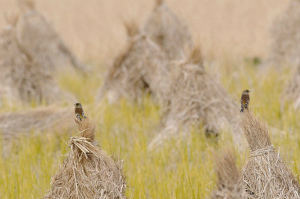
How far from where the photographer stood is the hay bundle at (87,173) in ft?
11.3

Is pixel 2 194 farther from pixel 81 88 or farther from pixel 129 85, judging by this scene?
pixel 81 88

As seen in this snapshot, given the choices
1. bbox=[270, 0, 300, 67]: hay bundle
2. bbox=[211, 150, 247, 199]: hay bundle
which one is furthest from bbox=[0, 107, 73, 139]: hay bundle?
bbox=[270, 0, 300, 67]: hay bundle

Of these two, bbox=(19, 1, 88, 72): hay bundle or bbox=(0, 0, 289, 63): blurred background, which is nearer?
bbox=(19, 1, 88, 72): hay bundle

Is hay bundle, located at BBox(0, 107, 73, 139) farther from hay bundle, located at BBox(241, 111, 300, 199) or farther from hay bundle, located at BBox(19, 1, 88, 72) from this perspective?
hay bundle, located at BBox(19, 1, 88, 72)

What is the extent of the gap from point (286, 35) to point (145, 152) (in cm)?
640

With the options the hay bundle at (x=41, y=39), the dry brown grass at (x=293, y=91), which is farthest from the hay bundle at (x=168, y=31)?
the dry brown grass at (x=293, y=91)

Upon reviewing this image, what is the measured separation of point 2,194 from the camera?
15.2 feet

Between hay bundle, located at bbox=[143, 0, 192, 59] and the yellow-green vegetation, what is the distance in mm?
1776

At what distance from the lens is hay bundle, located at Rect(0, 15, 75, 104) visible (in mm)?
8656

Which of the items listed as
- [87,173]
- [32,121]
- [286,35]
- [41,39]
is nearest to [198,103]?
[32,121]


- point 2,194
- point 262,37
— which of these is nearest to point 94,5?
point 262,37

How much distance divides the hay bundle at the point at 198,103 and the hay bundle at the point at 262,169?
2691mm

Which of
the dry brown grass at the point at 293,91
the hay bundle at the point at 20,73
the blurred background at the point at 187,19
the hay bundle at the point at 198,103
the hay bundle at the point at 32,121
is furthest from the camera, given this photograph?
the blurred background at the point at 187,19

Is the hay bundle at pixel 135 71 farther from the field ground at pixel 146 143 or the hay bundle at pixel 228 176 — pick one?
the hay bundle at pixel 228 176
